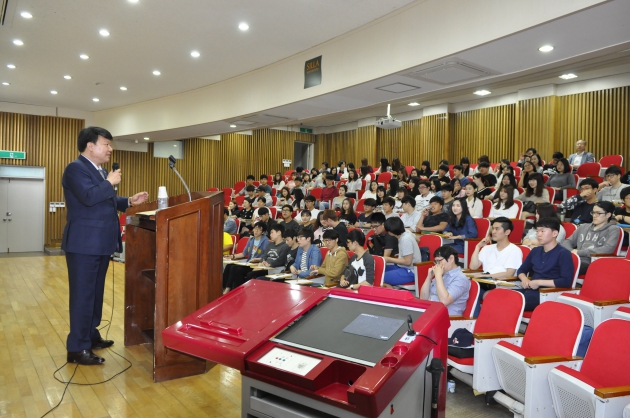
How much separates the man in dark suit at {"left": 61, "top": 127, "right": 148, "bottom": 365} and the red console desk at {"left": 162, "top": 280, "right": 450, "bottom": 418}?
1730 mm

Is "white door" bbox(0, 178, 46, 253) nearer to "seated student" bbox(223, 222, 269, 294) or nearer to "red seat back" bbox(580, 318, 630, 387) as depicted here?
"seated student" bbox(223, 222, 269, 294)

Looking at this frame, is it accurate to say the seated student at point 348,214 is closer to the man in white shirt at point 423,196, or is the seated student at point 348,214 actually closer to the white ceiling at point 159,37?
the man in white shirt at point 423,196

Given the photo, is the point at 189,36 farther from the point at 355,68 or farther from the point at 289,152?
the point at 289,152

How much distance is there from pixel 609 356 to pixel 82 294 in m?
3.05

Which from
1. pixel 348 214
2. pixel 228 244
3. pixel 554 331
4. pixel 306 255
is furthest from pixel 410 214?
pixel 554 331

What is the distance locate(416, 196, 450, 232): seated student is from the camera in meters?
5.59

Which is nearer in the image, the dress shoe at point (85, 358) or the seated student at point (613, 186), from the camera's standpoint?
the dress shoe at point (85, 358)

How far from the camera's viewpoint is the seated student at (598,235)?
400 centimetres

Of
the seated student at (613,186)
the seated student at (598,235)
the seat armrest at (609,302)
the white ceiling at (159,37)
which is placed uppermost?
the white ceiling at (159,37)

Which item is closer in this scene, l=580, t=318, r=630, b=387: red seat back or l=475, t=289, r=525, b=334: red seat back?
l=580, t=318, r=630, b=387: red seat back

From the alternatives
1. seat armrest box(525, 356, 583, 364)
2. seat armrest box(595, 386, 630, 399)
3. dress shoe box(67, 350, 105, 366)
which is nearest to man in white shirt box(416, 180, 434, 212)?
seat armrest box(525, 356, 583, 364)

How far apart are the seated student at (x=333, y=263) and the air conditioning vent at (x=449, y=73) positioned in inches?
106

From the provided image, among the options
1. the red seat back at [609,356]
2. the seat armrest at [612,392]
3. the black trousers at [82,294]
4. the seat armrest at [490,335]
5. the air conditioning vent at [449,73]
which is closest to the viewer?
the seat armrest at [612,392]

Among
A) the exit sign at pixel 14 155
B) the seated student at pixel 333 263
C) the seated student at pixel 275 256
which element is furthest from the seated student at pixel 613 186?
the exit sign at pixel 14 155
